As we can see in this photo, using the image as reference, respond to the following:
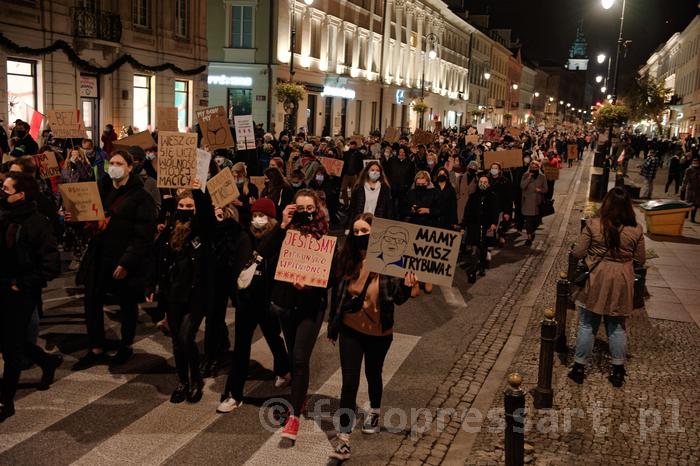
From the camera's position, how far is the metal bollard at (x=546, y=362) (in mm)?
6207

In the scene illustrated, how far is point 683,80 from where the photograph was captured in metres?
71.9

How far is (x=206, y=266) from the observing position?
20.0ft

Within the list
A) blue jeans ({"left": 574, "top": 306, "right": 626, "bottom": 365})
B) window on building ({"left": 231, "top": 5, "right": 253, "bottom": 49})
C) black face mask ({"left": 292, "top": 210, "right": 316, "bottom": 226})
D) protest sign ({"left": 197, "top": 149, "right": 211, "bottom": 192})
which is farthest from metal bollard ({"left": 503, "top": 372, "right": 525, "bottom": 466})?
window on building ({"left": 231, "top": 5, "right": 253, "bottom": 49})

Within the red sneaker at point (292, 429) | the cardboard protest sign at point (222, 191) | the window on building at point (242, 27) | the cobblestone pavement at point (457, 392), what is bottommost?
the cobblestone pavement at point (457, 392)

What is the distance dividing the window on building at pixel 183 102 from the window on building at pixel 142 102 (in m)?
1.89

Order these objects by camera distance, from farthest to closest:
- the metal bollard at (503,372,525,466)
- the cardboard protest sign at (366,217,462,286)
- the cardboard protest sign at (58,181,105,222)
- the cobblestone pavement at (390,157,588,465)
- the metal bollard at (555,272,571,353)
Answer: the metal bollard at (555,272,571,353)
the cardboard protest sign at (58,181,105,222)
the cobblestone pavement at (390,157,588,465)
the cardboard protest sign at (366,217,462,286)
the metal bollard at (503,372,525,466)

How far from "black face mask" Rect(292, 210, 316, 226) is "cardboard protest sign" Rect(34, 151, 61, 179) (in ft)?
21.8

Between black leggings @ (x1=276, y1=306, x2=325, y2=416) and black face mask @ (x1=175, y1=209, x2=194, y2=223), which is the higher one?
black face mask @ (x1=175, y1=209, x2=194, y2=223)

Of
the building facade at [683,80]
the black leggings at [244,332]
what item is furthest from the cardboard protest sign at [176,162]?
the building facade at [683,80]

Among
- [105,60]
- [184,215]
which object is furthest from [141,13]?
[184,215]

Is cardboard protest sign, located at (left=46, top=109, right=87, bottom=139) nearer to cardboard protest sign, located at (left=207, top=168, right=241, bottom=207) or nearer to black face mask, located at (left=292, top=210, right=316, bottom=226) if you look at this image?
cardboard protest sign, located at (left=207, top=168, right=241, bottom=207)

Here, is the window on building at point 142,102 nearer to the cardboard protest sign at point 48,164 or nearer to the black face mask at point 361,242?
the cardboard protest sign at point 48,164

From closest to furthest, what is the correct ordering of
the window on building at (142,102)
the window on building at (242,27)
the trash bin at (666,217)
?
1. the trash bin at (666,217)
2. the window on building at (142,102)
3. the window on building at (242,27)

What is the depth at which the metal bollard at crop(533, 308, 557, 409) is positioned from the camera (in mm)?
6207
